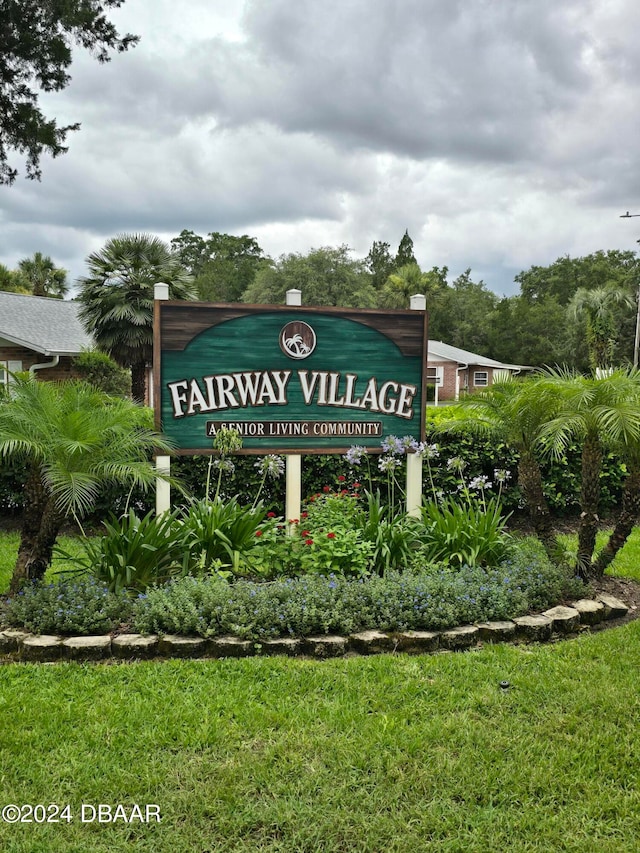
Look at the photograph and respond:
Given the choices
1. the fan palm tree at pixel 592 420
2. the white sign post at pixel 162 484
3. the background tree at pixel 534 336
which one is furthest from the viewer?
the background tree at pixel 534 336

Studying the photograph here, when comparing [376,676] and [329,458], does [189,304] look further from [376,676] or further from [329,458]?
[376,676]

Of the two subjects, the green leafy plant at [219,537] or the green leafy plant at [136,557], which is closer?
the green leafy plant at [136,557]

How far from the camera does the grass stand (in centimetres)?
235

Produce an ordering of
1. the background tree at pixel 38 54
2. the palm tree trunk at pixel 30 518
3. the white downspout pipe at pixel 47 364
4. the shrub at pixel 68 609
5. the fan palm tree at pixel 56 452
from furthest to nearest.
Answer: the white downspout pipe at pixel 47 364 < the background tree at pixel 38 54 < the palm tree trunk at pixel 30 518 < the fan palm tree at pixel 56 452 < the shrub at pixel 68 609

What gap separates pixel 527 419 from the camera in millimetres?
5000

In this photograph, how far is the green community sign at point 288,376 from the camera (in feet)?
18.6

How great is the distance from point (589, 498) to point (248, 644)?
2.86m

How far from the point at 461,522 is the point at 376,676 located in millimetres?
1838

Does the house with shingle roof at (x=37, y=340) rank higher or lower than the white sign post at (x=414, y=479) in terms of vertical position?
higher

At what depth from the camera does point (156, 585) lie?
433 centimetres

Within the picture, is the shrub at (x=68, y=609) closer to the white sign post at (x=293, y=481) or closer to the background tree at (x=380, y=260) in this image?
the white sign post at (x=293, y=481)

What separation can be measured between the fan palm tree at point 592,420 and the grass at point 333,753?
4.50 feet

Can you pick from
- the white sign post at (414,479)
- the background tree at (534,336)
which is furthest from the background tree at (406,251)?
the white sign post at (414,479)

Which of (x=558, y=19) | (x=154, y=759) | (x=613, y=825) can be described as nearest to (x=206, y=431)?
(x=154, y=759)
